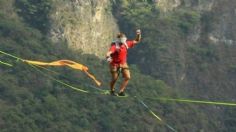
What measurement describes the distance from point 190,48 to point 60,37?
59.1 ft

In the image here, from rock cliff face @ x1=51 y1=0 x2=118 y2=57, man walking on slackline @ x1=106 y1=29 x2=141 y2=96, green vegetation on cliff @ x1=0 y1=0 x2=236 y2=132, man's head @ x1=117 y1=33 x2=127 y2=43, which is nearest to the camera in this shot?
man's head @ x1=117 y1=33 x2=127 y2=43

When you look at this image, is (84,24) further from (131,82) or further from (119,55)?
(119,55)

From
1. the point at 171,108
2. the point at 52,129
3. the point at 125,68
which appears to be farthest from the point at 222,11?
the point at 125,68

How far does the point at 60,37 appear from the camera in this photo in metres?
85.9

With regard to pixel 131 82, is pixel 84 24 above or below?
above

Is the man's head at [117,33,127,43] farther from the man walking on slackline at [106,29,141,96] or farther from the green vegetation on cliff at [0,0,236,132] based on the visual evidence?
the green vegetation on cliff at [0,0,236,132]

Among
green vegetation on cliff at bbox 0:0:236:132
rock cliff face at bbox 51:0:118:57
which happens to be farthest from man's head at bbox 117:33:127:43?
rock cliff face at bbox 51:0:118:57

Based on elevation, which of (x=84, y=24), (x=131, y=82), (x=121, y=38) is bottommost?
(x=131, y=82)

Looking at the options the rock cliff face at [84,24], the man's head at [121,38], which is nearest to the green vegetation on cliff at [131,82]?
the rock cliff face at [84,24]

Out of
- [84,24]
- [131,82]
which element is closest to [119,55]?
[84,24]

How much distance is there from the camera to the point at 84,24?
8756 centimetres

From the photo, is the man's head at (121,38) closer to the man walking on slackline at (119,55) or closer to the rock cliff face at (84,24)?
the man walking on slackline at (119,55)

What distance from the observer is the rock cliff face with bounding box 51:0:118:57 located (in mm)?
85062

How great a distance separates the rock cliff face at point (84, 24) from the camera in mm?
85062
